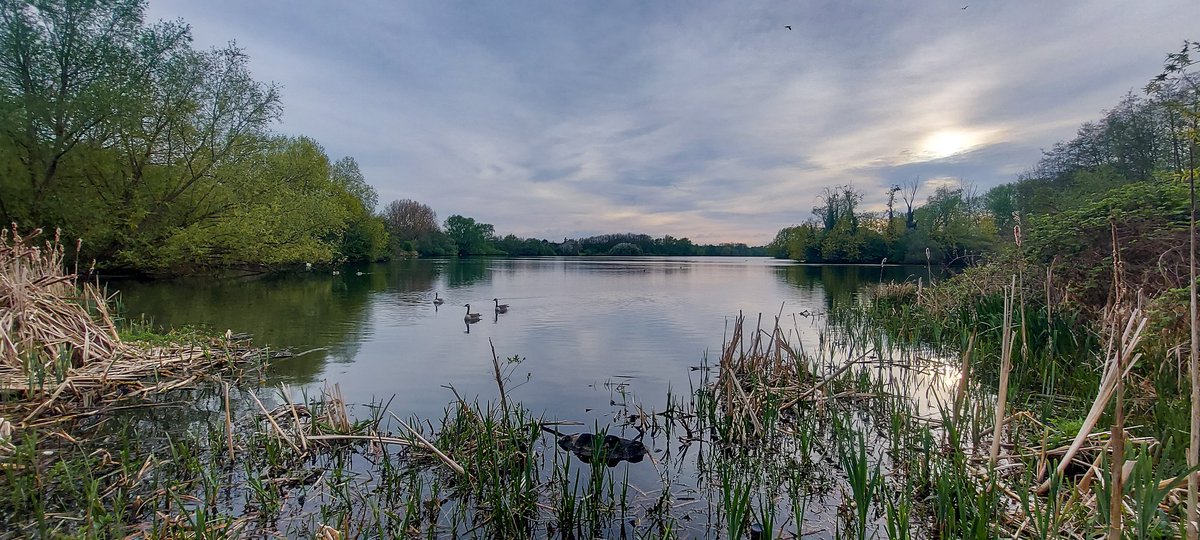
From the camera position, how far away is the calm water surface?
8438mm

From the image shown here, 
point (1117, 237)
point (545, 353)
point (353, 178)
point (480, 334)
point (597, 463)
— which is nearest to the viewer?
point (597, 463)

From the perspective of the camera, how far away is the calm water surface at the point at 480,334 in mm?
8438

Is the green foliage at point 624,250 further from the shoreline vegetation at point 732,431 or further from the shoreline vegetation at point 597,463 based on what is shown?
the shoreline vegetation at point 597,463

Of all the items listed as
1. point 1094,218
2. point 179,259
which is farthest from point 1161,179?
point 179,259

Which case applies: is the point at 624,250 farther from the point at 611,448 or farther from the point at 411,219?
the point at 611,448

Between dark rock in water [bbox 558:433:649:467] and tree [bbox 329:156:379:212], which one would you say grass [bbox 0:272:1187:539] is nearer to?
dark rock in water [bbox 558:433:649:467]

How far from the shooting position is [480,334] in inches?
549

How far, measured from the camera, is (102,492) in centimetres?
414

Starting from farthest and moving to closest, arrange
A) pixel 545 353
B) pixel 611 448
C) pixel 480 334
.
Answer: pixel 480 334 → pixel 545 353 → pixel 611 448

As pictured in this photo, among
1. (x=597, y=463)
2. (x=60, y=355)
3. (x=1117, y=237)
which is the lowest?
(x=597, y=463)

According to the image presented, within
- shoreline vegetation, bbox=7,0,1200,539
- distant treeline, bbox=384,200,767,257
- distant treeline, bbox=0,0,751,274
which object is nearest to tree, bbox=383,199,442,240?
distant treeline, bbox=384,200,767,257

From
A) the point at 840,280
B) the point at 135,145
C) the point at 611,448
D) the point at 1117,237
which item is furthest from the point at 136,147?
the point at 840,280

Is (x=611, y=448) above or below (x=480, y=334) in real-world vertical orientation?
above

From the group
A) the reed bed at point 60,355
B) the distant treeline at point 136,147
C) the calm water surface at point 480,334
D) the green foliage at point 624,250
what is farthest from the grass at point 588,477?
the green foliage at point 624,250
